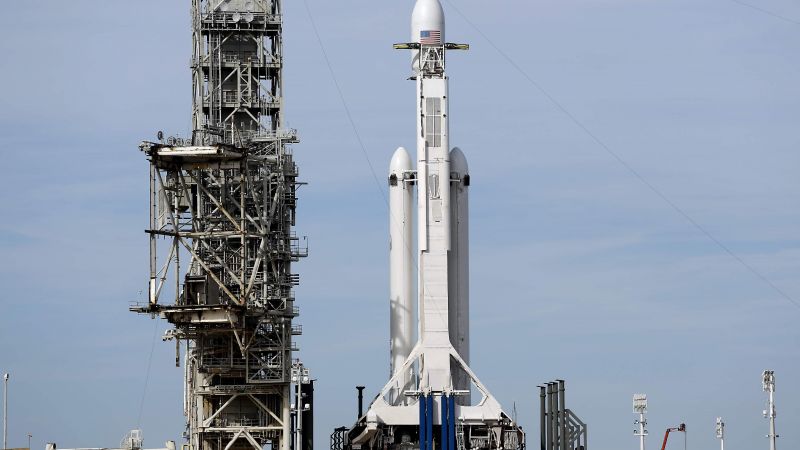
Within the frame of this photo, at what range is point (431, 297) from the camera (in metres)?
110

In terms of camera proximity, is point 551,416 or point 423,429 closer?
point 423,429

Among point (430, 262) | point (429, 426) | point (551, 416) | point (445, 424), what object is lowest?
point (429, 426)

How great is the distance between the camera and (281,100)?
11719 centimetres

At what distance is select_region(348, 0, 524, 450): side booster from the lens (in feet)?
357

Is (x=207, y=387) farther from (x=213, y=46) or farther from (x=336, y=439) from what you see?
(x=213, y=46)

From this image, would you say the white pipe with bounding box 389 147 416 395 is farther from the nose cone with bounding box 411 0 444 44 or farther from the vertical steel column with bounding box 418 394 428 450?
the nose cone with bounding box 411 0 444 44

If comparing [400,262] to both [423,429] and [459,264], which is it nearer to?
[459,264]

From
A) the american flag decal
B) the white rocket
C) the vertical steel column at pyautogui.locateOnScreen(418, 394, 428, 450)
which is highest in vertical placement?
the american flag decal

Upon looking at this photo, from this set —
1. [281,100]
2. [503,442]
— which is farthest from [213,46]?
[503,442]

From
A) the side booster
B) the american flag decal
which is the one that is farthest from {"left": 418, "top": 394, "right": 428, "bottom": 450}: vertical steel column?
the american flag decal

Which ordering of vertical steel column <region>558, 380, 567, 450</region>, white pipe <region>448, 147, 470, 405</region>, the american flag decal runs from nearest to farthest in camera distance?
vertical steel column <region>558, 380, 567, 450</region> < white pipe <region>448, 147, 470, 405</region> < the american flag decal

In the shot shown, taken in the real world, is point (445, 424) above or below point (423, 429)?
above

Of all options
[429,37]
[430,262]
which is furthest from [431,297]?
[429,37]

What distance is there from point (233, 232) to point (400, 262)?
32.1 ft
